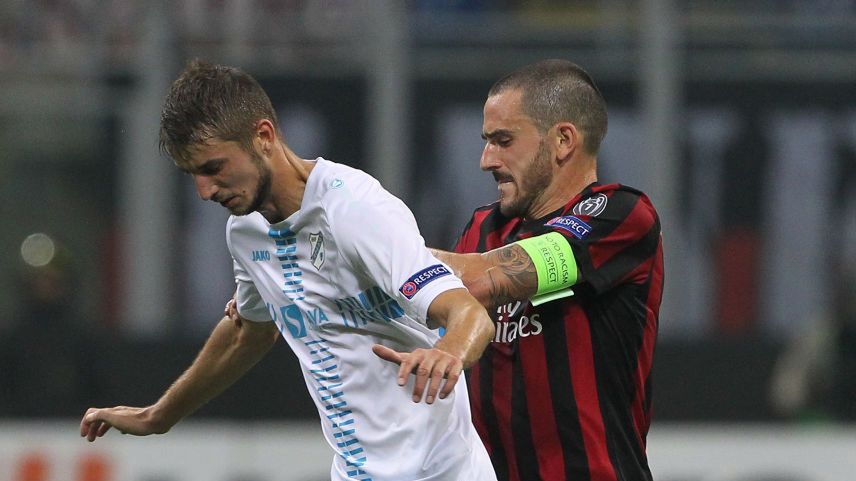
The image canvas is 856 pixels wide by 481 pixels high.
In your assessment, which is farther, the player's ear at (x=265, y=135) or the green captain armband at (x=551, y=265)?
the green captain armband at (x=551, y=265)

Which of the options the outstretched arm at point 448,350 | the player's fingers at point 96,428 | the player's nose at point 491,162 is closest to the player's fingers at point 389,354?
the outstretched arm at point 448,350

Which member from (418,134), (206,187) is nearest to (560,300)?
(206,187)

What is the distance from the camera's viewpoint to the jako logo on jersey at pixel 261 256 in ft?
12.4

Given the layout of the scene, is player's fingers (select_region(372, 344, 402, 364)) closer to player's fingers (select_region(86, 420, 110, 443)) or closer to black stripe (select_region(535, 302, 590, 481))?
black stripe (select_region(535, 302, 590, 481))

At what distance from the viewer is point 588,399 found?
3.93 meters

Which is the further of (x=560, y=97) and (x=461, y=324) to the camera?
(x=560, y=97)

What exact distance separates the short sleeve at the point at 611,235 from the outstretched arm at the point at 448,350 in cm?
→ 70

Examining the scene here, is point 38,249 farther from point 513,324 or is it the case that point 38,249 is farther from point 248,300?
point 513,324

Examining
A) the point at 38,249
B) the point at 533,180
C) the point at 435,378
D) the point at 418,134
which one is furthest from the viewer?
the point at 418,134

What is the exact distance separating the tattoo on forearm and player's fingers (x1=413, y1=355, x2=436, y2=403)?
0.78m

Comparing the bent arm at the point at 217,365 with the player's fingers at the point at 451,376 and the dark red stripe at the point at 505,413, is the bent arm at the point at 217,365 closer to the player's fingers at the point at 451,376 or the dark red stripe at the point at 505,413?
the dark red stripe at the point at 505,413

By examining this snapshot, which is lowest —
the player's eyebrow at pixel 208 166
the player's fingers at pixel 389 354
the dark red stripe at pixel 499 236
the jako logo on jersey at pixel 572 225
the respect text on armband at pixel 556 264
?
the player's fingers at pixel 389 354

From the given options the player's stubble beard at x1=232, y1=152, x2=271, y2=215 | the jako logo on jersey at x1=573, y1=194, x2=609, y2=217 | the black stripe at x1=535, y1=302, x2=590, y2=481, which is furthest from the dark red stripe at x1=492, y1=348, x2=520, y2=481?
the player's stubble beard at x1=232, y1=152, x2=271, y2=215

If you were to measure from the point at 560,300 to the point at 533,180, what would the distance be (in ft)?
1.17
